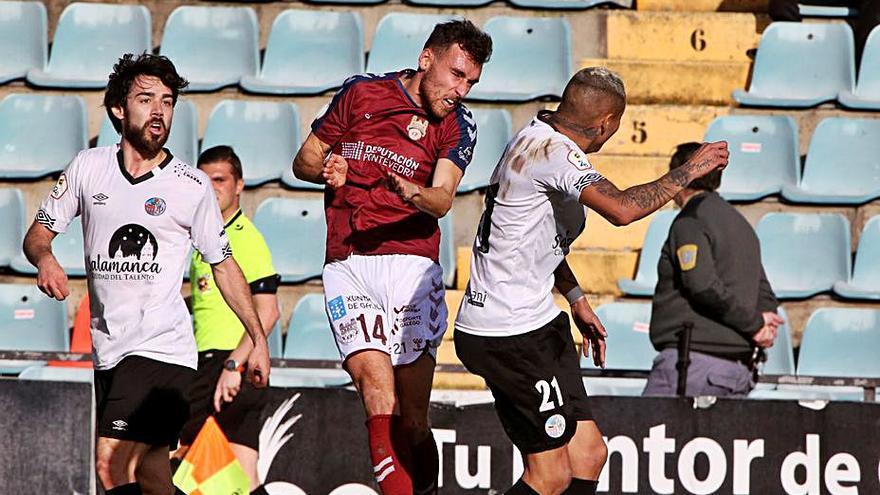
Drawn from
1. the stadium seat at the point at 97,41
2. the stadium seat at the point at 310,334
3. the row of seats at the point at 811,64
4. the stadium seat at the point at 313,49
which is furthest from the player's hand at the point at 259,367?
the row of seats at the point at 811,64

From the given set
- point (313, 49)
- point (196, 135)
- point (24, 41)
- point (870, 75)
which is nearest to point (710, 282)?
point (870, 75)

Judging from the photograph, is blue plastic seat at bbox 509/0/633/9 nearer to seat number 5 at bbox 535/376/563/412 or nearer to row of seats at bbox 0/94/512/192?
row of seats at bbox 0/94/512/192

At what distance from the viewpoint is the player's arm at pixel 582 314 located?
629 centimetres

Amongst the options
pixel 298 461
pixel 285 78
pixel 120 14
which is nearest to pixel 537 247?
pixel 298 461

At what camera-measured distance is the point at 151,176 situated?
605 cm

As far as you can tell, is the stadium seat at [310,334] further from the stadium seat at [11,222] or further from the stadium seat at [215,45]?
the stadium seat at [215,45]

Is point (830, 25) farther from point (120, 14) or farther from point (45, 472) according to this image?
point (45, 472)

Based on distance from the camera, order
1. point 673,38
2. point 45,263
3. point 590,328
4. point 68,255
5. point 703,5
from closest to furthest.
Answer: point 45,263
point 590,328
point 68,255
point 673,38
point 703,5

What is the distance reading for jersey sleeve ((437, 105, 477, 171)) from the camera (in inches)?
231

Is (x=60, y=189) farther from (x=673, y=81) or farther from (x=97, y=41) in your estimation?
(x=673, y=81)

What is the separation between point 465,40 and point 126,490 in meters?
2.28

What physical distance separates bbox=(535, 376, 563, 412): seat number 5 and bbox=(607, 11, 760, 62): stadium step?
5.81 meters

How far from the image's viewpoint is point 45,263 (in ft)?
18.6

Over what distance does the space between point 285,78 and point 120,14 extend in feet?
4.75
